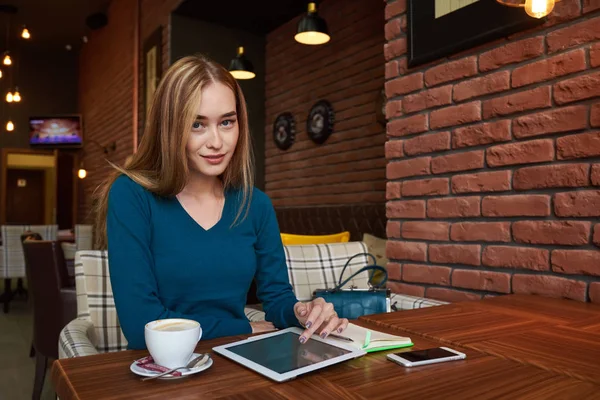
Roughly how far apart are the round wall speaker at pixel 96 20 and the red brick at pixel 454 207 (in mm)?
7814

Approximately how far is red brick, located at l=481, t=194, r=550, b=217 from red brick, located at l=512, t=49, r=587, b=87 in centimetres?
36

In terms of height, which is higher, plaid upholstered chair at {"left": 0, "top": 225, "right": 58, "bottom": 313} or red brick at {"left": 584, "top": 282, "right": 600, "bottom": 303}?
red brick at {"left": 584, "top": 282, "right": 600, "bottom": 303}

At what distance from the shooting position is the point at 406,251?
2033mm

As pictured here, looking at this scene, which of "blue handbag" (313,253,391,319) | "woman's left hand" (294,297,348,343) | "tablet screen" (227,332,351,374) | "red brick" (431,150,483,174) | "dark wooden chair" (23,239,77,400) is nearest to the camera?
"tablet screen" (227,332,351,374)

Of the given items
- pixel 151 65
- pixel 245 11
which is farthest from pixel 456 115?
pixel 151 65

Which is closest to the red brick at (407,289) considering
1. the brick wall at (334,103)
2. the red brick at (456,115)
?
the red brick at (456,115)

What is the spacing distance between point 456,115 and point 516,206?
0.39 meters

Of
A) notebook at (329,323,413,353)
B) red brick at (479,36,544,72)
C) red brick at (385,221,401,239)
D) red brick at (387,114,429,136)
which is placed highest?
red brick at (479,36,544,72)

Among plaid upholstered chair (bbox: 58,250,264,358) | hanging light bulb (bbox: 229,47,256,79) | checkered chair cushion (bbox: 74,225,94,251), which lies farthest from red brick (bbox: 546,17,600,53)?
checkered chair cushion (bbox: 74,225,94,251)

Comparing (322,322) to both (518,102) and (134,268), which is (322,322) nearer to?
(134,268)

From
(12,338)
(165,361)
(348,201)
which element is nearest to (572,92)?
(165,361)

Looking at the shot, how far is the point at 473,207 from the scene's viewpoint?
175 cm

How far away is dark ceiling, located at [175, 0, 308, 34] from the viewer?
4914mm

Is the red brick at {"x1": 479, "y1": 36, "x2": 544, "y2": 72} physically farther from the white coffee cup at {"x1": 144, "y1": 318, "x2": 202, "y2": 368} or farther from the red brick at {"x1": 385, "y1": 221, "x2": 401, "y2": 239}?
the white coffee cup at {"x1": 144, "y1": 318, "x2": 202, "y2": 368}
